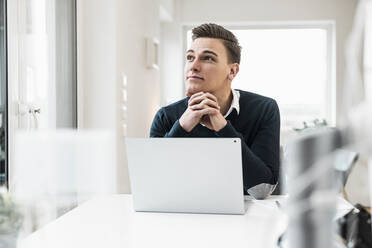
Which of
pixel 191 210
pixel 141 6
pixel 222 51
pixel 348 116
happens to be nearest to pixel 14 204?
pixel 348 116

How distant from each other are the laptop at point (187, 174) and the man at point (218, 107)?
0.35 metres

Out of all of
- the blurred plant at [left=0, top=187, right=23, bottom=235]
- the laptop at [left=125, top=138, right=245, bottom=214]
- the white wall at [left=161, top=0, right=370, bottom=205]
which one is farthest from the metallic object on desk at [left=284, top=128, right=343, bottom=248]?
the white wall at [left=161, top=0, right=370, bottom=205]

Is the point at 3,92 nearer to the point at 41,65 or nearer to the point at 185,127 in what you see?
the point at 41,65

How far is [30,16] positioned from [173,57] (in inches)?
121

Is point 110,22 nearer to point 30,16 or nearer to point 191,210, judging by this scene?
point 30,16

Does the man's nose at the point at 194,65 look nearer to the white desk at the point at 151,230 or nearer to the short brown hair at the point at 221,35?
the short brown hair at the point at 221,35

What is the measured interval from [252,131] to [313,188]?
153 cm

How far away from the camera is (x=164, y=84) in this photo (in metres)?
5.16

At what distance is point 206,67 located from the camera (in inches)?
68.7

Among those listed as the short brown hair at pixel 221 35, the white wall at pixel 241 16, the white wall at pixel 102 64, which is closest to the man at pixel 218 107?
the short brown hair at pixel 221 35

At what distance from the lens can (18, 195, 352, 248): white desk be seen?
99 centimetres

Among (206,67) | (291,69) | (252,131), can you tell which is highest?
(291,69)

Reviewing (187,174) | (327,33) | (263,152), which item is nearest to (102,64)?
(263,152)

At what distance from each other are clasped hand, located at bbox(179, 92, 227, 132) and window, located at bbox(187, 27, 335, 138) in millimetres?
3638
